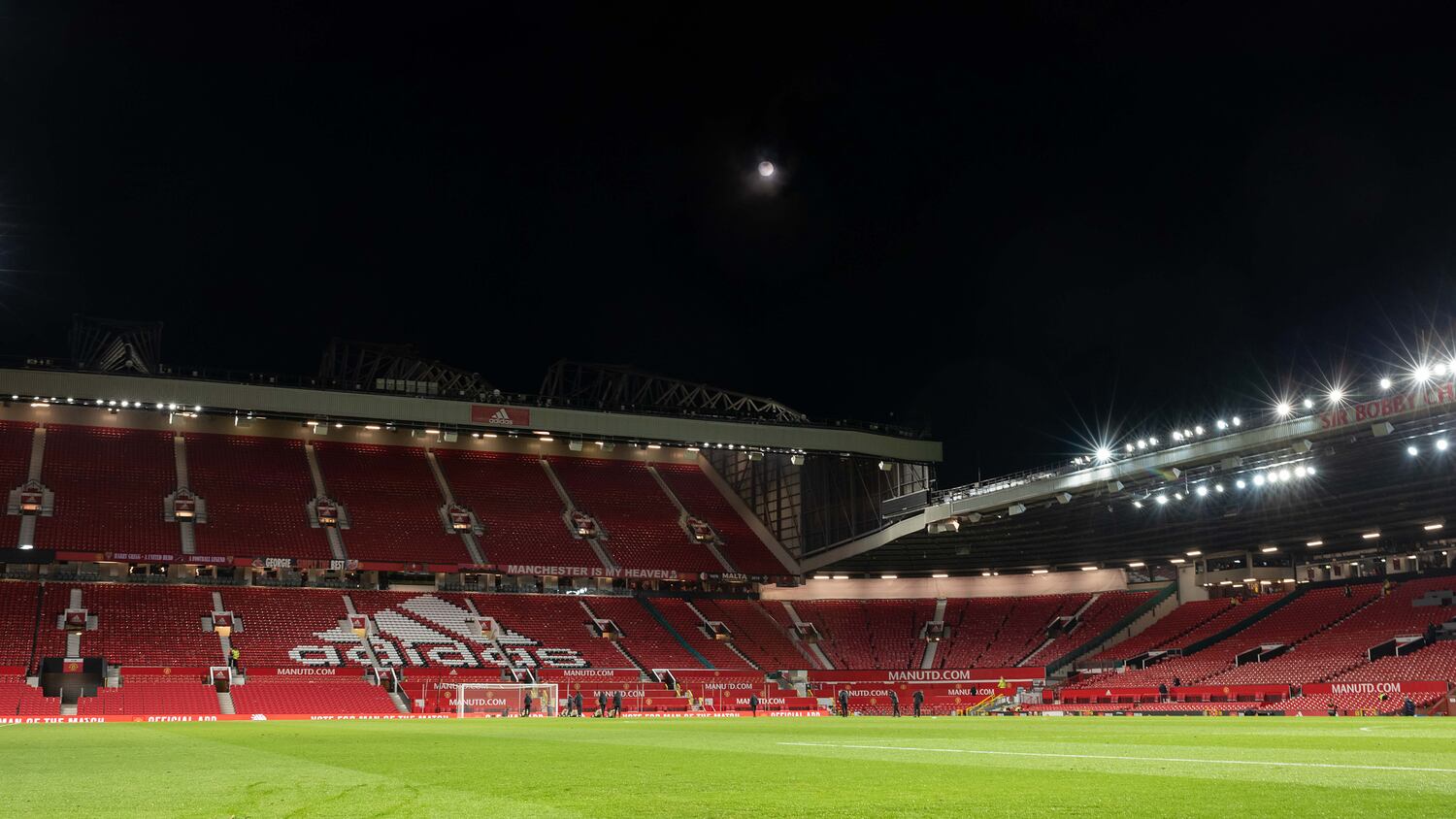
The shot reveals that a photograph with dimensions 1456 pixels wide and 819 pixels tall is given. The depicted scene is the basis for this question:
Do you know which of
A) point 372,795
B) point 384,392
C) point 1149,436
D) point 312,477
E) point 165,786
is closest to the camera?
point 372,795

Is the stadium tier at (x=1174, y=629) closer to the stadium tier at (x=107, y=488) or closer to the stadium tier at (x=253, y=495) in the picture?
the stadium tier at (x=253, y=495)

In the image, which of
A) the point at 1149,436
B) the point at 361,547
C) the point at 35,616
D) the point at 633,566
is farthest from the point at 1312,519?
the point at 35,616

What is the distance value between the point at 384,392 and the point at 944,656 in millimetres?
32483

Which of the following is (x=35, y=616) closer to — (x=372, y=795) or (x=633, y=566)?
(x=633, y=566)

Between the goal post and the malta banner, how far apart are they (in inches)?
588

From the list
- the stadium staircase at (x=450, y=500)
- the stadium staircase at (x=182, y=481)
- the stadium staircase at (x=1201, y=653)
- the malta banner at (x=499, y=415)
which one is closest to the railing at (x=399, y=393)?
the malta banner at (x=499, y=415)

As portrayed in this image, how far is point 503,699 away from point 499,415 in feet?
55.9

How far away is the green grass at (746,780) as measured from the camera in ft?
25.3

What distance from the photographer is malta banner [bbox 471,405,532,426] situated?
185 feet

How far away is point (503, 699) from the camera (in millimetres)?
44188

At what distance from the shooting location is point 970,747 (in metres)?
15.8

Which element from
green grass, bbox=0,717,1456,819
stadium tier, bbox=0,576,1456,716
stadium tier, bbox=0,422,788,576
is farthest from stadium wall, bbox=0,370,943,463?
green grass, bbox=0,717,1456,819

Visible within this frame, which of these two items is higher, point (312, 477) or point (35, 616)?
point (312, 477)

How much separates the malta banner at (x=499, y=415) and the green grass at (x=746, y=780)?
39.1 metres
